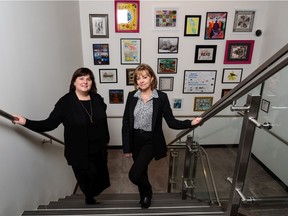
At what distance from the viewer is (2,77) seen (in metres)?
1.55

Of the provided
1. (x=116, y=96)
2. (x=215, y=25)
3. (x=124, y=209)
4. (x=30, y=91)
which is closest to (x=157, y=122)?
(x=124, y=209)

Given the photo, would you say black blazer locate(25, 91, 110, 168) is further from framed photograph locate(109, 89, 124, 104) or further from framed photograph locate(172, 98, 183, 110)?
framed photograph locate(172, 98, 183, 110)

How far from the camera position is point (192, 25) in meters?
3.84

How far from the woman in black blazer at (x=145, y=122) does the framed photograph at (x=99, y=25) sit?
6.94ft

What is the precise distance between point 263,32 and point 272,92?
3105 mm

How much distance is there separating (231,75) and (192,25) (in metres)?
1.22

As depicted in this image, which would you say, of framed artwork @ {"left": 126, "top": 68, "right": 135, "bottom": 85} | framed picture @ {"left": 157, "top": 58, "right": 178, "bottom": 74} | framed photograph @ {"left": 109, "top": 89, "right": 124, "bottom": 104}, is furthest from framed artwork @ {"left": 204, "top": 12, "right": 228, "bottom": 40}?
framed photograph @ {"left": 109, "top": 89, "right": 124, "bottom": 104}

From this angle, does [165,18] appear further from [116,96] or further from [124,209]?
[124,209]

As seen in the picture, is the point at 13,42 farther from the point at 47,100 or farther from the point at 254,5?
the point at 254,5

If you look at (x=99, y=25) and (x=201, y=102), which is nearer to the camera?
(x=99, y=25)

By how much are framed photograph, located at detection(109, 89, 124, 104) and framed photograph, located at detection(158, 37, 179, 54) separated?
108 centimetres

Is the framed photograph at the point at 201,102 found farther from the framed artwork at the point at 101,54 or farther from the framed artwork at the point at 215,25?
the framed artwork at the point at 101,54

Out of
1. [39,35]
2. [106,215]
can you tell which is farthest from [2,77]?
[106,215]

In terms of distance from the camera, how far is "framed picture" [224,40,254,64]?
3986 millimetres
